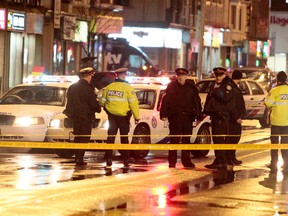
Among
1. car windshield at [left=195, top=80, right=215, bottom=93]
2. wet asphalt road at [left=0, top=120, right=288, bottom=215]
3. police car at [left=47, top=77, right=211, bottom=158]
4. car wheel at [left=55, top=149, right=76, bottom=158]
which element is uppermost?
car windshield at [left=195, top=80, right=215, bottom=93]

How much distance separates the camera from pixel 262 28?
288 feet

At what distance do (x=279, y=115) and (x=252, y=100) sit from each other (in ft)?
41.8

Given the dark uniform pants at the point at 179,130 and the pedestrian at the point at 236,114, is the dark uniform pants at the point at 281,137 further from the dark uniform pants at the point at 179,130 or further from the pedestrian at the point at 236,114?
the dark uniform pants at the point at 179,130

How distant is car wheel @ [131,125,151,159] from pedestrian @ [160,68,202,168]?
76.5 inches

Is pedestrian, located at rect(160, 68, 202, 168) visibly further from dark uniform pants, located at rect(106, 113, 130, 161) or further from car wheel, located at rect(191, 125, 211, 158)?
car wheel, located at rect(191, 125, 211, 158)

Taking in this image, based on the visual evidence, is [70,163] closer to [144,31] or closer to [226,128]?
[226,128]

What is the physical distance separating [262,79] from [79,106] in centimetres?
2290

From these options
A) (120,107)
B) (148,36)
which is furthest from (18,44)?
(120,107)

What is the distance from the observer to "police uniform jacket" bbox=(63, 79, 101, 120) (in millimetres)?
16703

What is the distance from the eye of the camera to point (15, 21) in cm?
3597

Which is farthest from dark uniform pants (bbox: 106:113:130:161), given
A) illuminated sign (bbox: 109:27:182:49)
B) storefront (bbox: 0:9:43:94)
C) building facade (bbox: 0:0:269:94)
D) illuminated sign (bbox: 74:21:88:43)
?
illuminated sign (bbox: 109:27:182:49)

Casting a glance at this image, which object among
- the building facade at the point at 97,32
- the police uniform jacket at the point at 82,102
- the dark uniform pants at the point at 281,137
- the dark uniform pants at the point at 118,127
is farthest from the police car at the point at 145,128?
the building facade at the point at 97,32

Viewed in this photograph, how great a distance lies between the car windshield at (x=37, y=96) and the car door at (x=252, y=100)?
32.3 feet

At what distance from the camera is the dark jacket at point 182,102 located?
658 inches
